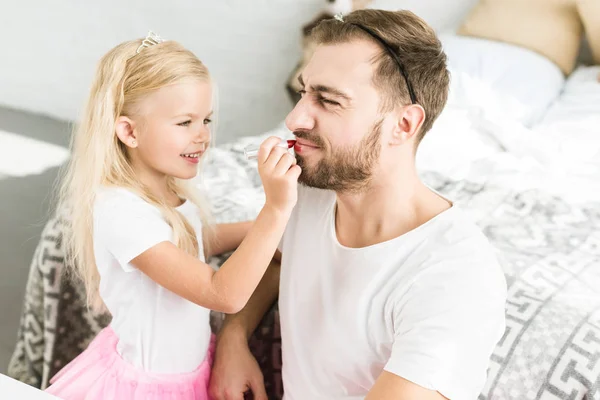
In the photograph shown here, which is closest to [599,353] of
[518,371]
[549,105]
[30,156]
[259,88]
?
[518,371]

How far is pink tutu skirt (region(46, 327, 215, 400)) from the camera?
1.11 meters

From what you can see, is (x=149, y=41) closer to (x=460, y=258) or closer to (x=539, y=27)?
(x=460, y=258)

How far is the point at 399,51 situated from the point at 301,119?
20 centimetres

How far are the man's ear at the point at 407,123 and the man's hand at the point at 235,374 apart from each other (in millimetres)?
483

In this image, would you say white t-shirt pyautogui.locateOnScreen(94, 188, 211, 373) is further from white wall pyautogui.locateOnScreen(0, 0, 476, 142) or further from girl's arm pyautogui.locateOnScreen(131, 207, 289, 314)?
white wall pyautogui.locateOnScreen(0, 0, 476, 142)

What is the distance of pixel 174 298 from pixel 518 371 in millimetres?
620

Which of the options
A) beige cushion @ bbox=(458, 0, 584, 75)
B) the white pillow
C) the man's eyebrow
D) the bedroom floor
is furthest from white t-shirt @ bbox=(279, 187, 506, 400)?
beige cushion @ bbox=(458, 0, 584, 75)

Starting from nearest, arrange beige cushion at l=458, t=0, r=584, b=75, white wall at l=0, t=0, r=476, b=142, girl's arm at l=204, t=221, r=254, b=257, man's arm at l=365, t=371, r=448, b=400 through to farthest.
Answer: man's arm at l=365, t=371, r=448, b=400
girl's arm at l=204, t=221, r=254, b=257
beige cushion at l=458, t=0, r=584, b=75
white wall at l=0, t=0, r=476, b=142

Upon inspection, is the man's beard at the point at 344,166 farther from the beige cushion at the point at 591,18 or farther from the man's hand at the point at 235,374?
the beige cushion at the point at 591,18

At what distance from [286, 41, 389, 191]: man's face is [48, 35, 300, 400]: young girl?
7.7 inches

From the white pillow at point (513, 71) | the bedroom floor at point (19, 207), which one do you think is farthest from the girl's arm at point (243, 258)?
the white pillow at point (513, 71)

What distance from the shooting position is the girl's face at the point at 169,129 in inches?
43.7

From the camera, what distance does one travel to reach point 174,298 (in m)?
1.11

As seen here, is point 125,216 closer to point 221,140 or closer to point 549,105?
point 549,105
